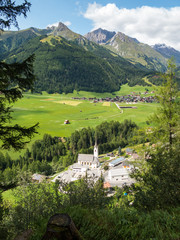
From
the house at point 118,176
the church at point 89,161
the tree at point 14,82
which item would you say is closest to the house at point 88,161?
the church at point 89,161

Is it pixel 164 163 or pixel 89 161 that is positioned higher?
pixel 164 163

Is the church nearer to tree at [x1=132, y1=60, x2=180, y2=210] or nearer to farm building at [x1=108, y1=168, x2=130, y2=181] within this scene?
farm building at [x1=108, y1=168, x2=130, y2=181]

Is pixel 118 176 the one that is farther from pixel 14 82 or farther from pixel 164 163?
pixel 14 82

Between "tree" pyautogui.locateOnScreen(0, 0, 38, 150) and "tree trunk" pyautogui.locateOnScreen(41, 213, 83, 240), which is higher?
"tree" pyautogui.locateOnScreen(0, 0, 38, 150)

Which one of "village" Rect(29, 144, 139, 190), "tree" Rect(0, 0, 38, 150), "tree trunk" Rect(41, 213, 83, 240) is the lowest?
"village" Rect(29, 144, 139, 190)

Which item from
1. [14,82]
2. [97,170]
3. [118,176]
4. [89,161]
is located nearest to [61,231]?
[14,82]

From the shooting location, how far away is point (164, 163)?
1039cm

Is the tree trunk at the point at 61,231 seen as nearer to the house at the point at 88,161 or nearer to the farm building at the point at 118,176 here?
the farm building at the point at 118,176

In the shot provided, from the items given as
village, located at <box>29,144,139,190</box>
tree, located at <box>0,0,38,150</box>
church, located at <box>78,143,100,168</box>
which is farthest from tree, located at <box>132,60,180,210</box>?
church, located at <box>78,143,100,168</box>

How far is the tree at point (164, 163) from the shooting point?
9.59 meters

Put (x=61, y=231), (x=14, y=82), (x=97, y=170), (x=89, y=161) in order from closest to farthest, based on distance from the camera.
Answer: (x=61, y=231)
(x=14, y=82)
(x=97, y=170)
(x=89, y=161)

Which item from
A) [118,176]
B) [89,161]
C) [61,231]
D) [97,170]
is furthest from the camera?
[89,161]

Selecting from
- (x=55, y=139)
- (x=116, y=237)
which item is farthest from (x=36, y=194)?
(x=55, y=139)

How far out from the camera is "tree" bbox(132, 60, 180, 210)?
959cm
